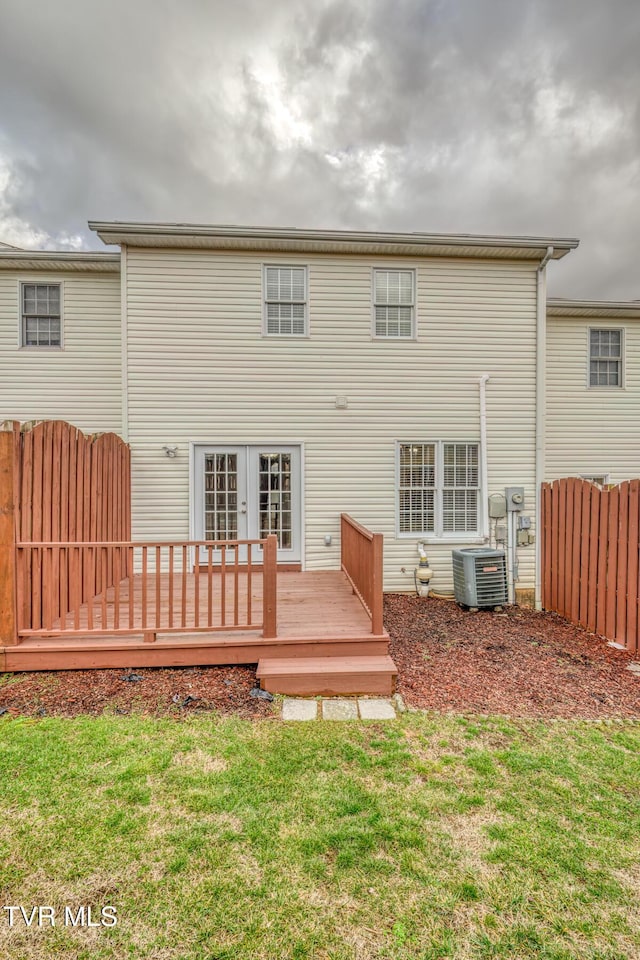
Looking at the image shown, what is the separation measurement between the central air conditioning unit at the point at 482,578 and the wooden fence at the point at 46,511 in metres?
5.01

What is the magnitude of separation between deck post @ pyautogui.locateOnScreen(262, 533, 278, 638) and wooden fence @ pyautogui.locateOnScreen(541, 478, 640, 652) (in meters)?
4.08

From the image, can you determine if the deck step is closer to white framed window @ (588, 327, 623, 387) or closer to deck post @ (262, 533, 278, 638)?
deck post @ (262, 533, 278, 638)

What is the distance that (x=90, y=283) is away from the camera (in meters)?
7.63

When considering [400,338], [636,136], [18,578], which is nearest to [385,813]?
[18,578]

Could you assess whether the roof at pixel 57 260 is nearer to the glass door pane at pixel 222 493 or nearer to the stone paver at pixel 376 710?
the glass door pane at pixel 222 493

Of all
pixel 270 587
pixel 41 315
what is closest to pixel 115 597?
pixel 270 587

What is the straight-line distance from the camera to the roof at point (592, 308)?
8.89 metres

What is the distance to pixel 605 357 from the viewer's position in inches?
363

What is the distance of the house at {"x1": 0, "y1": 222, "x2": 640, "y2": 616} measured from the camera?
6609 millimetres

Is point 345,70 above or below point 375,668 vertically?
above

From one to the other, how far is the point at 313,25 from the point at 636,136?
996 centimetres

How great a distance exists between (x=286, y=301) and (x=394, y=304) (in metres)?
1.83

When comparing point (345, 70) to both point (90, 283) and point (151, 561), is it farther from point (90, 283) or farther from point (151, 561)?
point (151, 561)

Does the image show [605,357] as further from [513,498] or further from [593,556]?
[593,556]
